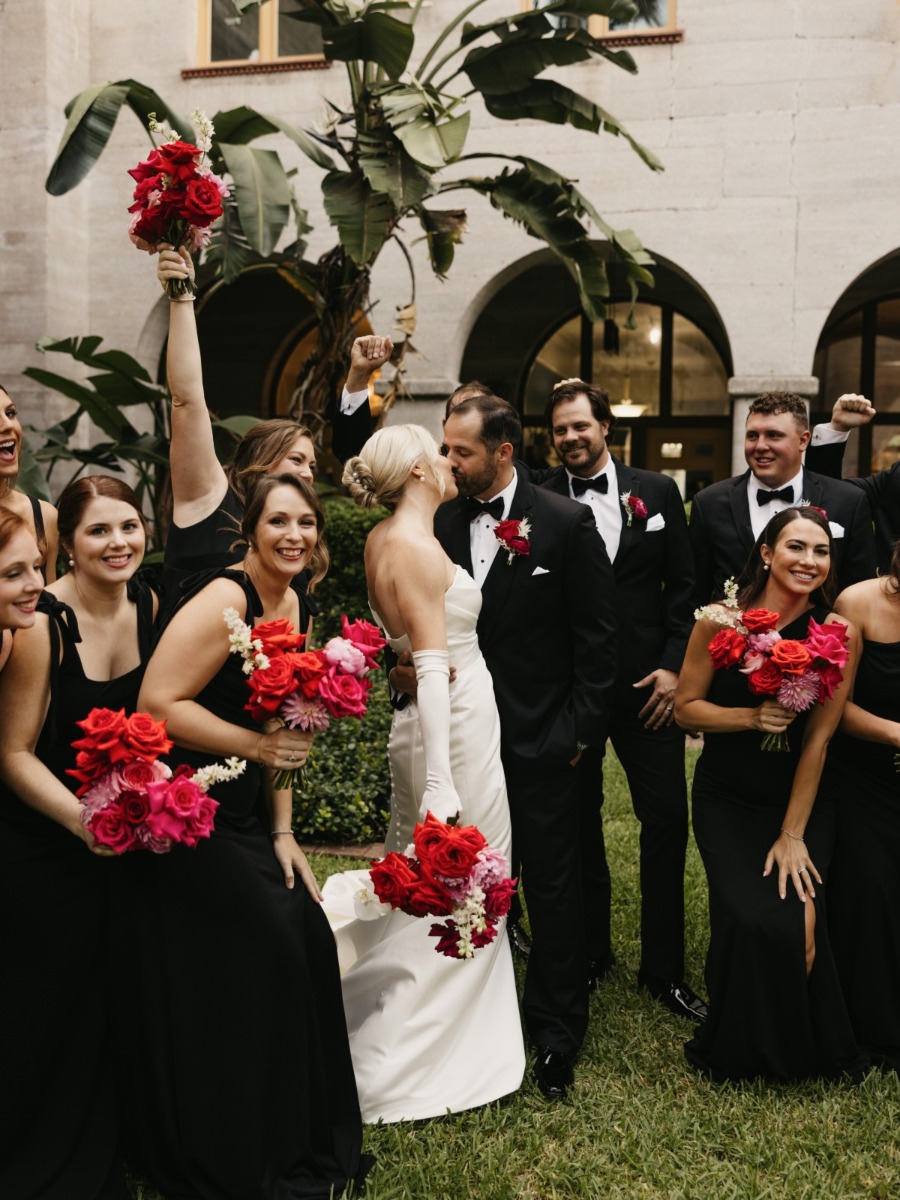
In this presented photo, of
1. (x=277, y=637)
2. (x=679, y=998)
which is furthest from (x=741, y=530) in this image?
(x=277, y=637)

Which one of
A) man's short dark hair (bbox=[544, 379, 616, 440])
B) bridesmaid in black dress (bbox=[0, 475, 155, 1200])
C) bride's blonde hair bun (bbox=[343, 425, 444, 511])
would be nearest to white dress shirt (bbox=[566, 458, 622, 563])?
man's short dark hair (bbox=[544, 379, 616, 440])

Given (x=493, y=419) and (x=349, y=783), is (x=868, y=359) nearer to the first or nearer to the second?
(x=349, y=783)

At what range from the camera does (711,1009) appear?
14.7 feet

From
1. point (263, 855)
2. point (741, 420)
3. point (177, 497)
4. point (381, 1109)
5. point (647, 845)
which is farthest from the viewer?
point (741, 420)

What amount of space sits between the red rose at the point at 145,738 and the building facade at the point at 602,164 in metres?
9.27

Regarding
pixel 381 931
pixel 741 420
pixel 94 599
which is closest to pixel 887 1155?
pixel 381 931

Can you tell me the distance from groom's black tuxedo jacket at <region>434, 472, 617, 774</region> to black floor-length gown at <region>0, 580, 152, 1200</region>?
1.64 meters

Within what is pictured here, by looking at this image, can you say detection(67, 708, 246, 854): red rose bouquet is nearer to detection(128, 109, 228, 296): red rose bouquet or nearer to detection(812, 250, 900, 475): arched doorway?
detection(128, 109, 228, 296): red rose bouquet

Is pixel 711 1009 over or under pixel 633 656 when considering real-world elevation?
under

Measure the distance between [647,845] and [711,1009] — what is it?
0.87m

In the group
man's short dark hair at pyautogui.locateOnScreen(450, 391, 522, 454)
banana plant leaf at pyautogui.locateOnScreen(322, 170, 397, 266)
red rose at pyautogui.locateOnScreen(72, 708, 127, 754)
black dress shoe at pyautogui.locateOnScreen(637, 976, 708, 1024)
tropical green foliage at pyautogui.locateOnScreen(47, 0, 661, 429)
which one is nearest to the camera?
red rose at pyautogui.locateOnScreen(72, 708, 127, 754)

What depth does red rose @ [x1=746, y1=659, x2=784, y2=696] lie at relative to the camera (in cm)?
415

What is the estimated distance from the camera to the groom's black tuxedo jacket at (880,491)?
5.64 m

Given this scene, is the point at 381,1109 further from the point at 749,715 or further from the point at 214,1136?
the point at 749,715
